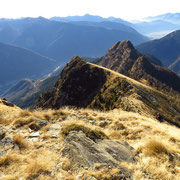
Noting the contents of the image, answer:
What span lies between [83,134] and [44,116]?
249 inches

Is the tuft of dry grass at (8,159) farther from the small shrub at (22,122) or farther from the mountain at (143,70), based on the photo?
the mountain at (143,70)

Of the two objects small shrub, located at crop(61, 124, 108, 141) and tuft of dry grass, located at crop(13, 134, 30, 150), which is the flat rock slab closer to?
small shrub, located at crop(61, 124, 108, 141)

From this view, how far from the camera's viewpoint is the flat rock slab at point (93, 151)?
23.3 ft

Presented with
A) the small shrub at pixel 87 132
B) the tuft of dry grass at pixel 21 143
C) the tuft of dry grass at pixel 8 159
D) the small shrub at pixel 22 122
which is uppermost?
the small shrub at pixel 87 132

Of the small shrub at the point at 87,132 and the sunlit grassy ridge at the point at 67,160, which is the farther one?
the small shrub at the point at 87,132

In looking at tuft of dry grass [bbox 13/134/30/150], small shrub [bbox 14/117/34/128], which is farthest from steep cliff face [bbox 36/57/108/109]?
tuft of dry grass [bbox 13/134/30/150]

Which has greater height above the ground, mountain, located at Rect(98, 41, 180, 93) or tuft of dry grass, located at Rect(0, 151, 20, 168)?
tuft of dry grass, located at Rect(0, 151, 20, 168)

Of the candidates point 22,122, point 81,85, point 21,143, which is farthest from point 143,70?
point 21,143

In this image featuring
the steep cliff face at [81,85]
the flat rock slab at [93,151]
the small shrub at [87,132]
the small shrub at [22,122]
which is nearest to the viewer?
the flat rock slab at [93,151]

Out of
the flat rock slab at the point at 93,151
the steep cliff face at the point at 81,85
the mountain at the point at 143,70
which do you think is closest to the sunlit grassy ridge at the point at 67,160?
the flat rock slab at the point at 93,151

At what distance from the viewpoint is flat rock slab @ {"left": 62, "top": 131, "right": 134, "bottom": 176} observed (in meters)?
7.09

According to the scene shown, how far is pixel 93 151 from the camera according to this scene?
783cm

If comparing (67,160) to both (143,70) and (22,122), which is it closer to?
(22,122)

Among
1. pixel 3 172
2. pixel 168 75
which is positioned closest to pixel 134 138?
pixel 3 172
